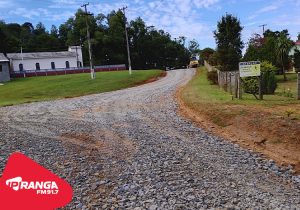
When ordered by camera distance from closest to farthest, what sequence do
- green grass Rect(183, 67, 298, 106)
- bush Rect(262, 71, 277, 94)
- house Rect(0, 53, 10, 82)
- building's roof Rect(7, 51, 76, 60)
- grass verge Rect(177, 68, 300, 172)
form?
grass verge Rect(177, 68, 300, 172), green grass Rect(183, 67, 298, 106), bush Rect(262, 71, 277, 94), house Rect(0, 53, 10, 82), building's roof Rect(7, 51, 76, 60)

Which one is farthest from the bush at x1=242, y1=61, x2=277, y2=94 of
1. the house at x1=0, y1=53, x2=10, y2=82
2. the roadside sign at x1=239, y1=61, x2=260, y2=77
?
the house at x1=0, y1=53, x2=10, y2=82

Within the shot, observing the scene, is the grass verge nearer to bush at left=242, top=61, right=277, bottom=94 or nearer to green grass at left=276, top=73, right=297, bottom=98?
bush at left=242, top=61, right=277, bottom=94

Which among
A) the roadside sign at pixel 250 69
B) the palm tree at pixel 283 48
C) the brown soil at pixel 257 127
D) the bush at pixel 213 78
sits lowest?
the brown soil at pixel 257 127

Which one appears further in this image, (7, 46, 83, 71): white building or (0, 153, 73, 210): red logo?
(7, 46, 83, 71): white building

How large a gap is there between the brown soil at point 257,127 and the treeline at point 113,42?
75.4 m

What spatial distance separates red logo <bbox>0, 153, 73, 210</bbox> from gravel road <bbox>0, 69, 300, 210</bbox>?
2208 millimetres

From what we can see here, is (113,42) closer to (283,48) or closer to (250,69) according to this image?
(283,48)

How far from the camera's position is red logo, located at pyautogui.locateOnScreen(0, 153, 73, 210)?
441 cm

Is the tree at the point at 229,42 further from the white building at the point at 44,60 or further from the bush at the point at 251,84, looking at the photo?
the white building at the point at 44,60

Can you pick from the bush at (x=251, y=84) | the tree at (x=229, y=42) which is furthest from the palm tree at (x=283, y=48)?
the bush at (x=251, y=84)

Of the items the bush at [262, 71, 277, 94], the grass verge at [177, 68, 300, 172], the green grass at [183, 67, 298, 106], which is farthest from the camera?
the bush at [262, 71, 277, 94]

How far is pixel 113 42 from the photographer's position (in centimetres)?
9288

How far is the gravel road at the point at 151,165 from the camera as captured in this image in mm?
6785

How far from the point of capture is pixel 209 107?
16062mm
